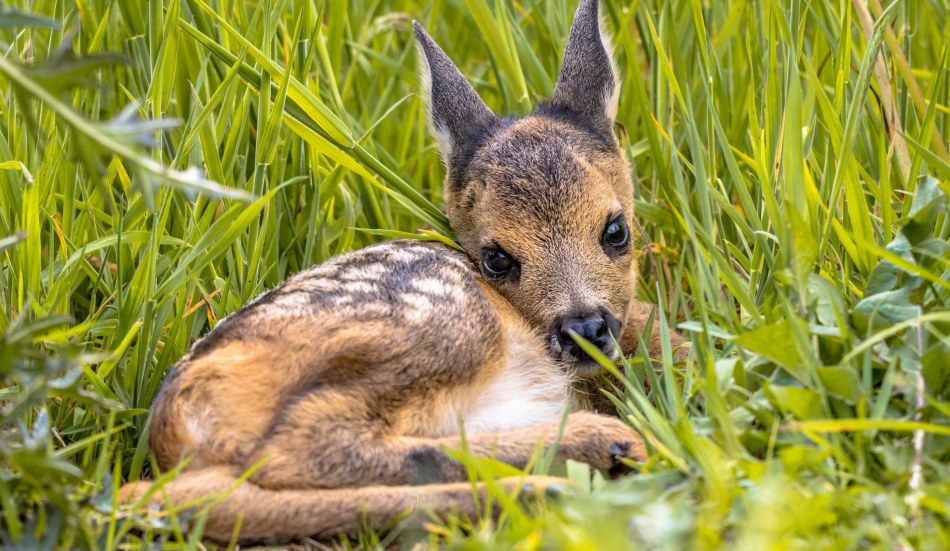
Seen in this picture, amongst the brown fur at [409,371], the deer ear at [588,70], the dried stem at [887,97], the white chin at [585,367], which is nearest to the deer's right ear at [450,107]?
the brown fur at [409,371]

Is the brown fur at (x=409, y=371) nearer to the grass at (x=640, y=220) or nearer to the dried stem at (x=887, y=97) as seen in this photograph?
the grass at (x=640, y=220)

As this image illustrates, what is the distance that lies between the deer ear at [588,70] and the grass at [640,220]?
0.25 m

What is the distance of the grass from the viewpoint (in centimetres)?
285

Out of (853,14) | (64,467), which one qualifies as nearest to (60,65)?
(64,467)

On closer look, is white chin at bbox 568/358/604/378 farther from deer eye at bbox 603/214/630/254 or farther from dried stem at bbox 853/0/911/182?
dried stem at bbox 853/0/911/182

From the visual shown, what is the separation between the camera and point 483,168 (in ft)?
16.3

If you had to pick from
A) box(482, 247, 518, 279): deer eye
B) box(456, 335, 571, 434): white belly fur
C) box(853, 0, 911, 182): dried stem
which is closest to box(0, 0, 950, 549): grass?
box(853, 0, 911, 182): dried stem

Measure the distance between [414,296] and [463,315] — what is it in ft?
0.62

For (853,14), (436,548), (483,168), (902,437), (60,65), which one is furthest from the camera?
(853,14)

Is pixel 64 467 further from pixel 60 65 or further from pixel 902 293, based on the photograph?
pixel 902 293

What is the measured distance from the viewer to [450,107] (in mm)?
5285

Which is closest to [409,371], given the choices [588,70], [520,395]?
[520,395]

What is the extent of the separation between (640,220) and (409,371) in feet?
7.92

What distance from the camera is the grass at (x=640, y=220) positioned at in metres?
2.85
